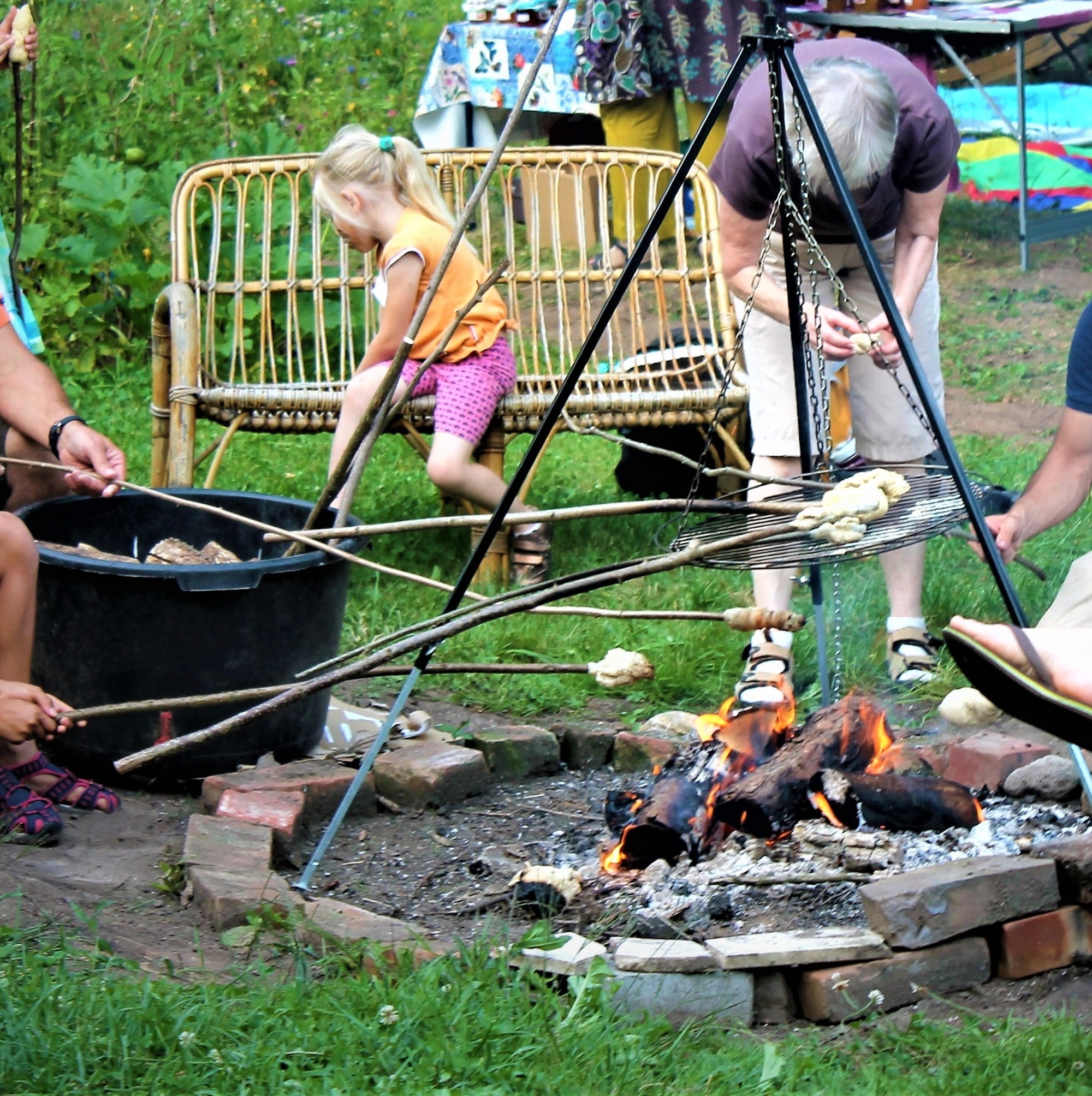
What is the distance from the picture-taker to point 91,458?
3381 mm

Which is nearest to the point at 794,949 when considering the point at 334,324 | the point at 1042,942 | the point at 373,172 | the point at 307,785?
the point at 1042,942

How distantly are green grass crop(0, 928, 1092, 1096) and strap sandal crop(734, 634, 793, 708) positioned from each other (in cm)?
141

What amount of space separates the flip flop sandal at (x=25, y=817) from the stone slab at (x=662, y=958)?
118 centimetres

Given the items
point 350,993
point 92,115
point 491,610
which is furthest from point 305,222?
point 350,993

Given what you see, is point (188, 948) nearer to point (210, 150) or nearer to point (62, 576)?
point (62, 576)

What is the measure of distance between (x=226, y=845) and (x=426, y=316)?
2.27 m

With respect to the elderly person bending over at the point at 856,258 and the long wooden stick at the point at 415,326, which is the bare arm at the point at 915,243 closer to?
the elderly person bending over at the point at 856,258

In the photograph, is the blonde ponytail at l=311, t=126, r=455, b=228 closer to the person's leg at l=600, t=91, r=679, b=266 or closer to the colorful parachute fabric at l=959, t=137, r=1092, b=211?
the person's leg at l=600, t=91, r=679, b=266

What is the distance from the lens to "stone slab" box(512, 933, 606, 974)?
235 cm

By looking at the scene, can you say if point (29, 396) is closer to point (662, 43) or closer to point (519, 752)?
point (519, 752)

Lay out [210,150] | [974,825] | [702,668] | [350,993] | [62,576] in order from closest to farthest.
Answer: [350,993]
[974,825]
[62,576]
[702,668]
[210,150]

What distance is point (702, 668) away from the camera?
4.11m

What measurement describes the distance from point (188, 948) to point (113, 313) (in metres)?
5.13

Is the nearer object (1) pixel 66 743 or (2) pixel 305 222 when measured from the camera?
(1) pixel 66 743
